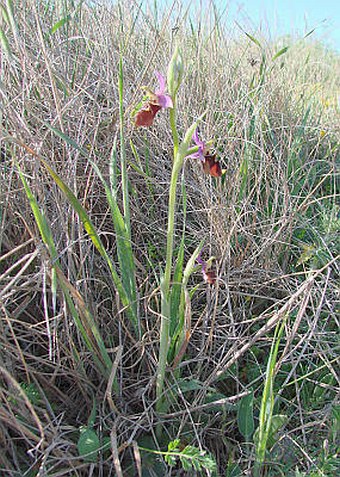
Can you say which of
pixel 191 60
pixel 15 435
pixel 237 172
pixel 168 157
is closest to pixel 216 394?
pixel 15 435

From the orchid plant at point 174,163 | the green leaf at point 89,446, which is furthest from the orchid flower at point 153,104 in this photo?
the green leaf at point 89,446

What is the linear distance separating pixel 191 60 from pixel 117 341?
115 centimetres

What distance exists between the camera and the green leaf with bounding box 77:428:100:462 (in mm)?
790

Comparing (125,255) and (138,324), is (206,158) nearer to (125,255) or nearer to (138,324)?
(125,255)

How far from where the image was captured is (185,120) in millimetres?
1339

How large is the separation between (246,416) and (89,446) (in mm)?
294

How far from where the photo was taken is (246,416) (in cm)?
89

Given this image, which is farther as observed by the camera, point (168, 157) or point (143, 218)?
point (168, 157)

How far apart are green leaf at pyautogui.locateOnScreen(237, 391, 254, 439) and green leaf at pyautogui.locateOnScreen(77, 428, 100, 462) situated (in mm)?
267

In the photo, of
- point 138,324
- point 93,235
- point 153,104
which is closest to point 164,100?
point 153,104

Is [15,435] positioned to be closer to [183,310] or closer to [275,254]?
[183,310]

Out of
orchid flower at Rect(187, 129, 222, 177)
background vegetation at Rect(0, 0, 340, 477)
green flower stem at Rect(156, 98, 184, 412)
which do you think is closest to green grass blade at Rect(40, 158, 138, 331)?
background vegetation at Rect(0, 0, 340, 477)

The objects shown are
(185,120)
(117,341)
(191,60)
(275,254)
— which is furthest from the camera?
(191,60)

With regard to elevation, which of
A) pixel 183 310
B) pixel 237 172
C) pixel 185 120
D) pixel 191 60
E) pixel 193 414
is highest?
pixel 191 60
